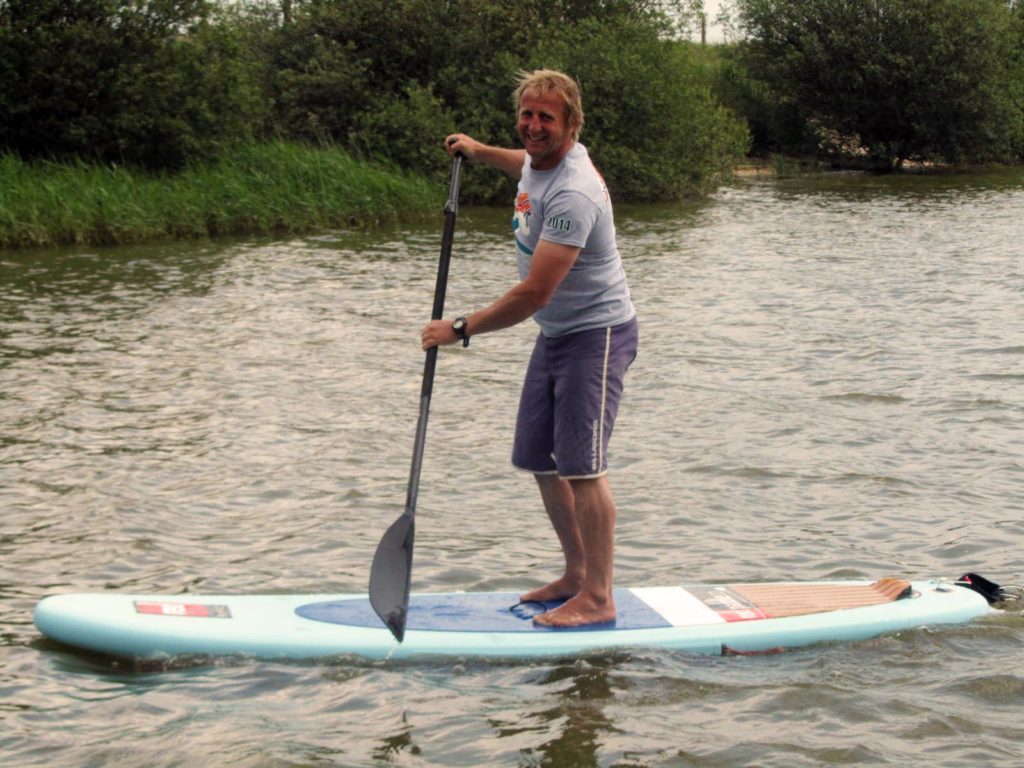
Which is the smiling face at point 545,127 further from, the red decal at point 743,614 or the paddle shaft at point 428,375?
the red decal at point 743,614

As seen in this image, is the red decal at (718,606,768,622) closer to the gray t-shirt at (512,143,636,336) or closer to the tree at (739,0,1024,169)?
the gray t-shirt at (512,143,636,336)

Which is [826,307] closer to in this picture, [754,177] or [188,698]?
→ [188,698]

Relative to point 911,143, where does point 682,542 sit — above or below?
below

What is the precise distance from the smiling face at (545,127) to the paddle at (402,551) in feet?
1.32

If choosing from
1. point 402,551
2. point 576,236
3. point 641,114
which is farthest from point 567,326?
point 641,114

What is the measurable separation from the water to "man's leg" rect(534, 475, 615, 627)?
174 mm

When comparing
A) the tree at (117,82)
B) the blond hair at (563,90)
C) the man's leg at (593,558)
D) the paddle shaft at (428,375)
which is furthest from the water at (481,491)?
the tree at (117,82)

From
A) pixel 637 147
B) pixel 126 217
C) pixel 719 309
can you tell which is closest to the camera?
pixel 719 309

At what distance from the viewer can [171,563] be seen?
5.95 meters

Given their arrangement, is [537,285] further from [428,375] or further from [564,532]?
[564,532]

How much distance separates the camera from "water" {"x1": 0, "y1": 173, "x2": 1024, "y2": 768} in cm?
431

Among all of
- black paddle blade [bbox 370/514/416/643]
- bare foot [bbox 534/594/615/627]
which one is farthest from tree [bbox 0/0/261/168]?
bare foot [bbox 534/594/615/627]

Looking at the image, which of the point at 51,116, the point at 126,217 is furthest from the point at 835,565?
the point at 51,116

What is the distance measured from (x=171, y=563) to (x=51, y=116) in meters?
15.6
